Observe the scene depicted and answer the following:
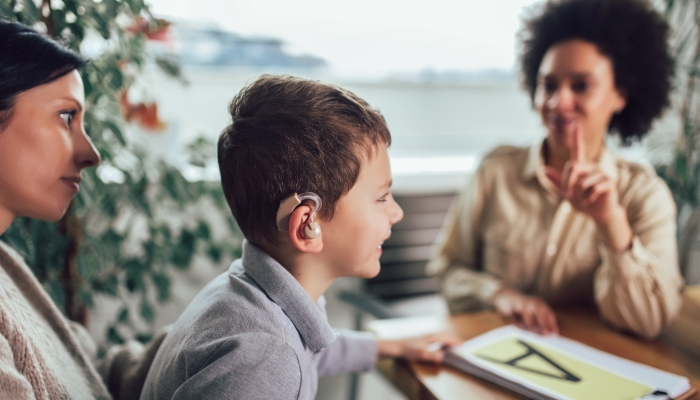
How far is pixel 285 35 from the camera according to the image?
6.90 ft

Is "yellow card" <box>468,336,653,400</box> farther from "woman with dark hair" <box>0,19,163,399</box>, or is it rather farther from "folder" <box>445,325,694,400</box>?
"woman with dark hair" <box>0,19,163,399</box>

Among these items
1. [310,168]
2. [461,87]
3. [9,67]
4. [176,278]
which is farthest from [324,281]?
[461,87]

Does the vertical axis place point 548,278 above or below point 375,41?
below

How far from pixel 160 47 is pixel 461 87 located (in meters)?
1.40

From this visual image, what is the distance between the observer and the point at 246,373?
0.64 meters

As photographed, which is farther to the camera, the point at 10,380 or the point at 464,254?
the point at 464,254

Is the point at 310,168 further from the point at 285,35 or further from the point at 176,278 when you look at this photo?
the point at 285,35

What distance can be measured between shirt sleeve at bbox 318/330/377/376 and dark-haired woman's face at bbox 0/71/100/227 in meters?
0.53

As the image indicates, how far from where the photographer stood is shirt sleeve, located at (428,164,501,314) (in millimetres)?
1481

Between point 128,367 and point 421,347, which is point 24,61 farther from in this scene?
point 421,347

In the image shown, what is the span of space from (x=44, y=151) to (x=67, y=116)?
78 mm

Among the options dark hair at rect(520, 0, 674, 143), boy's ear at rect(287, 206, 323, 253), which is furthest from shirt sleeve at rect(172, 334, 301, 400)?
dark hair at rect(520, 0, 674, 143)

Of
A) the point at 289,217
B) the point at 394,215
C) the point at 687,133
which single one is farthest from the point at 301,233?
the point at 687,133

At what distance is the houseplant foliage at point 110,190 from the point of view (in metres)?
1.04
